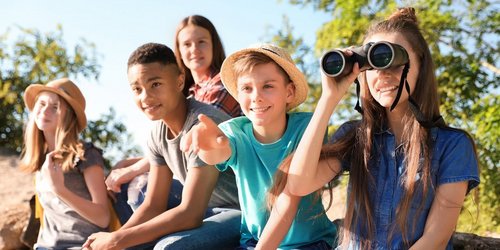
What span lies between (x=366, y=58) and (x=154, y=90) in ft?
4.70

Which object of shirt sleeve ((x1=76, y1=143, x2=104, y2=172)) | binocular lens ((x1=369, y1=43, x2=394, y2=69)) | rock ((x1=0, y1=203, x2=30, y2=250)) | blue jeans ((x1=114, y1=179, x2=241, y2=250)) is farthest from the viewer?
rock ((x1=0, y1=203, x2=30, y2=250))

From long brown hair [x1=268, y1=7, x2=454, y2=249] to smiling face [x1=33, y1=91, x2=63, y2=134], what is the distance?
2.23m

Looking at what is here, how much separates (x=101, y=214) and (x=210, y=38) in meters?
1.33

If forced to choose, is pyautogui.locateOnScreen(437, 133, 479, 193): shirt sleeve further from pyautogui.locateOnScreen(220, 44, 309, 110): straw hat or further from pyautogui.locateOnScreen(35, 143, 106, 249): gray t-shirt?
pyautogui.locateOnScreen(35, 143, 106, 249): gray t-shirt

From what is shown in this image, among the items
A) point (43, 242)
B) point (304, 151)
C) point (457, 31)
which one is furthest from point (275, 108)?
point (457, 31)

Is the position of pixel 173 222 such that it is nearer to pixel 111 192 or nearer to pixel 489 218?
pixel 111 192

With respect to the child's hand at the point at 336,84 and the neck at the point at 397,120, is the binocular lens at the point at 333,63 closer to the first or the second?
the child's hand at the point at 336,84

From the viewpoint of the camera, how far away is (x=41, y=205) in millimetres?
4527

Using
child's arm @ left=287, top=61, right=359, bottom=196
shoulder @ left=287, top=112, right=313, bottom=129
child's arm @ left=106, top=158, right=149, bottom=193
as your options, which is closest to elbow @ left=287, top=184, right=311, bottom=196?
child's arm @ left=287, top=61, right=359, bottom=196

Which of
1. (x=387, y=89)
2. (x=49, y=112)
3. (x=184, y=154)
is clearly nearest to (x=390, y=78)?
(x=387, y=89)

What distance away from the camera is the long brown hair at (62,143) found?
4320mm

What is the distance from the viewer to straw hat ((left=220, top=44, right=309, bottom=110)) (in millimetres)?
3135

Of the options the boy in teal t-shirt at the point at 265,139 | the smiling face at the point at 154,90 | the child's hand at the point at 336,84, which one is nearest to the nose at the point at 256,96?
the boy in teal t-shirt at the point at 265,139

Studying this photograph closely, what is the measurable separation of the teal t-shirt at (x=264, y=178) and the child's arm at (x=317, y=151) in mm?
253
